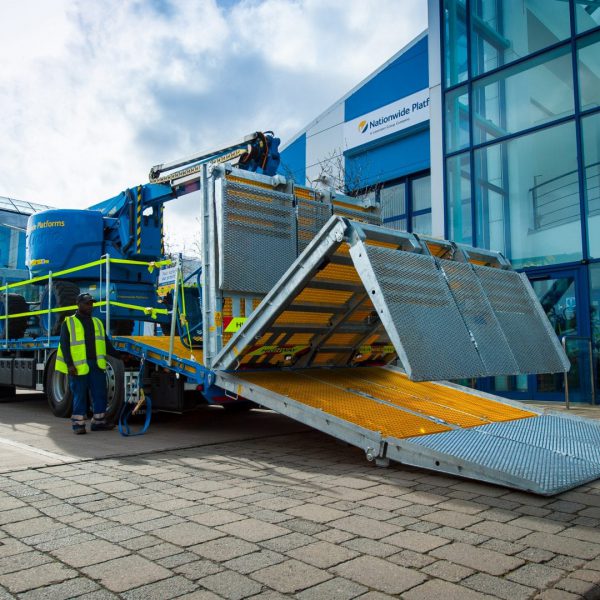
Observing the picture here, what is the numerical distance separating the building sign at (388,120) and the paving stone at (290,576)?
683 inches

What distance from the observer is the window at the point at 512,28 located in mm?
11898

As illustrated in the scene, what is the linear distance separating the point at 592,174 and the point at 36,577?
11.3 m

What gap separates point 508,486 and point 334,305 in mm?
2996

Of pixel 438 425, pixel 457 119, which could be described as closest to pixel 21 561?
pixel 438 425

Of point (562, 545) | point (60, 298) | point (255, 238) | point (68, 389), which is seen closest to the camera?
point (562, 545)

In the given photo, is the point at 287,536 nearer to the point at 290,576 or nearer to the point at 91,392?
the point at 290,576

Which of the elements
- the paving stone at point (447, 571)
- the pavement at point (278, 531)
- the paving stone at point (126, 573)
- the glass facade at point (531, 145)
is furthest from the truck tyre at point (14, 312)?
the paving stone at point (447, 571)

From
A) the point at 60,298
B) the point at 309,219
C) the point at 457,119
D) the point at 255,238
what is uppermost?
the point at 457,119

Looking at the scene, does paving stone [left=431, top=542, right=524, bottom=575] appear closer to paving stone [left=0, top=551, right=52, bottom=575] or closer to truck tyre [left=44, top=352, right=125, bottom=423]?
paving stone [left=0, top=551, right=52, bottom=575]

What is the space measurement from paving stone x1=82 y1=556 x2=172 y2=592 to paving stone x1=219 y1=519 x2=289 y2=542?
0.59 m

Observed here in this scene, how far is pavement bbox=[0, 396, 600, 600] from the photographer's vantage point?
2.72 metres

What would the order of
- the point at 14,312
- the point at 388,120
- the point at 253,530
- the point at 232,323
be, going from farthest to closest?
the point at 388,120, the point at 14,312, the point at 232,323, the point at 253,530

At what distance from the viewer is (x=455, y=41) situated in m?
13.5

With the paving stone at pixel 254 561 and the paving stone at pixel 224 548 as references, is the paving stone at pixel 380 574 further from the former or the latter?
the paving stone at pixel 224 548
